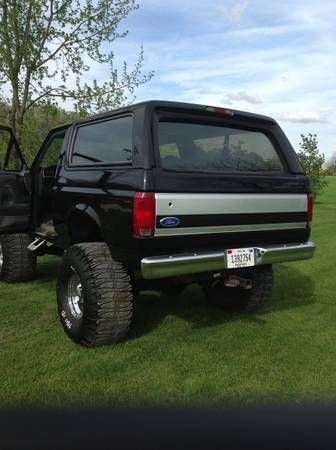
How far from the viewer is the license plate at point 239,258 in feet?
13.3

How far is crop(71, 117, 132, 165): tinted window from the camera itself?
4.08 m

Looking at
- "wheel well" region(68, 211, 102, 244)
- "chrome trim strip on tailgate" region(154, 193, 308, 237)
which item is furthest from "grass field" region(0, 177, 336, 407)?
"chrome trim strip on tailgate" region(154, 193, 308, 237)

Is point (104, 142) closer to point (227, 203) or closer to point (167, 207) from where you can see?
point (167, 207)

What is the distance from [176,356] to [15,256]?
2906 millimetres

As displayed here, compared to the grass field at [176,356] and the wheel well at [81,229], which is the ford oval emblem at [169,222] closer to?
the wheel well at [81,229]

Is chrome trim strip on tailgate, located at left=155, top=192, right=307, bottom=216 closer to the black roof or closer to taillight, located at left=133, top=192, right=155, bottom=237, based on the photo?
taillight, located at left=133, top=192, right=155, bottom=237

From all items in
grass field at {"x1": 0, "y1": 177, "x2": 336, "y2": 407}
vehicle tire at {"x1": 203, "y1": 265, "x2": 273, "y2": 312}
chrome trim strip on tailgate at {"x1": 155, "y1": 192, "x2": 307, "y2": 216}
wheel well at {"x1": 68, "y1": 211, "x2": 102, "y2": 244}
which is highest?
chrome trim strip on tailgate at {"x1": 155, "y1": 192, "x2": 307, "y2": 216}

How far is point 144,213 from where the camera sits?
3586 mm

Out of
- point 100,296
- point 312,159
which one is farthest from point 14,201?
point 312,159

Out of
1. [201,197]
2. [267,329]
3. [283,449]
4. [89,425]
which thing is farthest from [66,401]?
[267,329]

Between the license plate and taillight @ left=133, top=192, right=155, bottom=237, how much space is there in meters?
0.78

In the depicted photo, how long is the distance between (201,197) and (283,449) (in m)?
1.88

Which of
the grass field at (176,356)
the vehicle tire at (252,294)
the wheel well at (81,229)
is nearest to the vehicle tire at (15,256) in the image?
the grass field at (176,356)

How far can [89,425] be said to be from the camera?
2930mm
